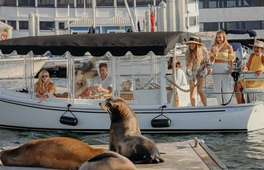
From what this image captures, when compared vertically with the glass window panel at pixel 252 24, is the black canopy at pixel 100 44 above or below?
below

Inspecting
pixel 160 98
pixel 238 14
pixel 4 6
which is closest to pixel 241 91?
pixel 160 98

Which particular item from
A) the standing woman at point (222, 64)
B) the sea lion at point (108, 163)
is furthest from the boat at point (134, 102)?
the sea lion at point (108, 163)

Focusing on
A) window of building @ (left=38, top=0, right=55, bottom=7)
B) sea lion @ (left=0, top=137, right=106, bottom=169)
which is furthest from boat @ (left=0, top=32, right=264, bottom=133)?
window of building @ (left=38, top=0, right=55, bottom=7)

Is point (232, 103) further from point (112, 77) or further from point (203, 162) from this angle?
point (203, 162)

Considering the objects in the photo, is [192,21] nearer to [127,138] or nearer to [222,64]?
[222,64]

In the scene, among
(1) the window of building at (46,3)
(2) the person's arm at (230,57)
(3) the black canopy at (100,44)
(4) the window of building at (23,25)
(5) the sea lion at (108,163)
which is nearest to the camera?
(5) the sea lion at (108,163)

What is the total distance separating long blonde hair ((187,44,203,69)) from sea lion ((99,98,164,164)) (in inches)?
233

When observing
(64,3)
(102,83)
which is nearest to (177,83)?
(102,83)

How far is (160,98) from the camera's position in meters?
18.0

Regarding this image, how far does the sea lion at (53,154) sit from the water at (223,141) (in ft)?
13.6

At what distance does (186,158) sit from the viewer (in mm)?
11664

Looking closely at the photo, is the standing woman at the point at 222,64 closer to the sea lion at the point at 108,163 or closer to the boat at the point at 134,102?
the boat at the point at 134,102

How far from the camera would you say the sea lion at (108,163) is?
351 inches

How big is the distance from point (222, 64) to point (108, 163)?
9397 millimetres
